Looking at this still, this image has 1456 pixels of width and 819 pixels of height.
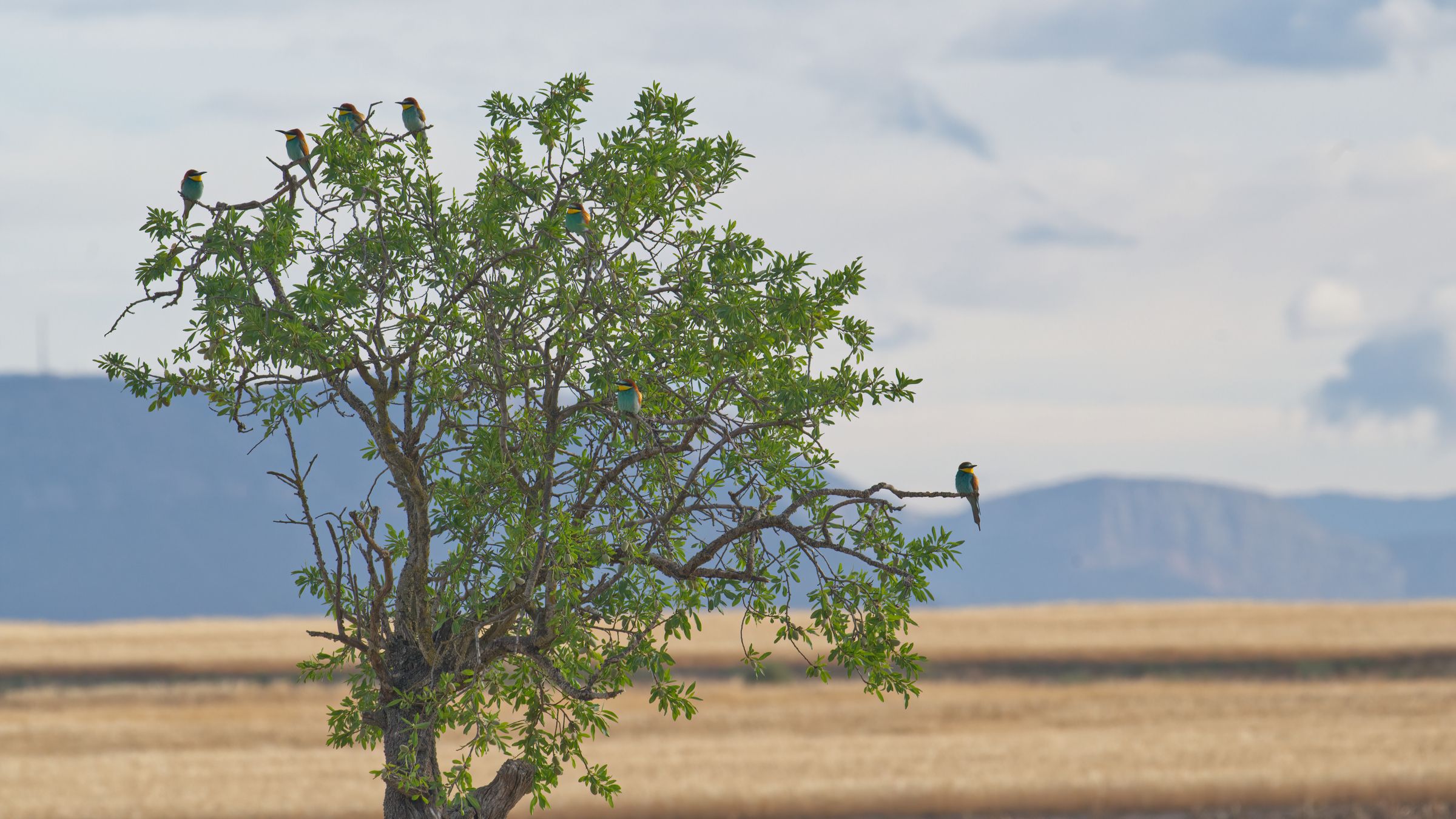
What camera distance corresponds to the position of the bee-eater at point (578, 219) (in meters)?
11.2

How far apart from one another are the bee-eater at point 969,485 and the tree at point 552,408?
1.36 ft

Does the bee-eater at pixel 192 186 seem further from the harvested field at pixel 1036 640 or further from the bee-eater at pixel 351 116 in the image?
the harvested field at pixel 1036 640

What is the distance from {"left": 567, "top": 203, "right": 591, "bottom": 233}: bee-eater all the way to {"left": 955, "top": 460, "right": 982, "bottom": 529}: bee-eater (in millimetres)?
3669

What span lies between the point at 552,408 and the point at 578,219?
5.15 feet

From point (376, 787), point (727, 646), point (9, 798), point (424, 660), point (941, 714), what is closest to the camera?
point (424, 660)

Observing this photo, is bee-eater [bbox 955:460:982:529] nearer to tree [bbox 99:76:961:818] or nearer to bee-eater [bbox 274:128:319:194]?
tree [bbox 99:76:961:818]

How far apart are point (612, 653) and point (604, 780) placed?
4.53ft

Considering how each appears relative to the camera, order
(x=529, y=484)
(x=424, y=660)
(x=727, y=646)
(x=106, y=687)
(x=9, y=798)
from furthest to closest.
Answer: (x=727, y=646) < (x=106, y=687) < (x=9, y=798) < (x=424, y=660) < (x=529, y=484)

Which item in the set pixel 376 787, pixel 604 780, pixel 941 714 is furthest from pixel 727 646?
pixel 604 780

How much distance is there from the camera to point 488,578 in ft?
38.4

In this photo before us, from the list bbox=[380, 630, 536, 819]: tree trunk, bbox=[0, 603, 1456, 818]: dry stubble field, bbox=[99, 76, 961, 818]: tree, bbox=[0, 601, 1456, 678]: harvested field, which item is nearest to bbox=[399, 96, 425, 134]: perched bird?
bbox=[99, 76, 961, 818]: tree

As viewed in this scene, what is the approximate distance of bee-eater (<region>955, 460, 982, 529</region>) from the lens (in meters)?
11.4

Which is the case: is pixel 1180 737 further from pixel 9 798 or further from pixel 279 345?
pixel 279 345

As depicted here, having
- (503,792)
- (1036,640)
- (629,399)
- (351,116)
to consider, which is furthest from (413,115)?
(1036,640)
